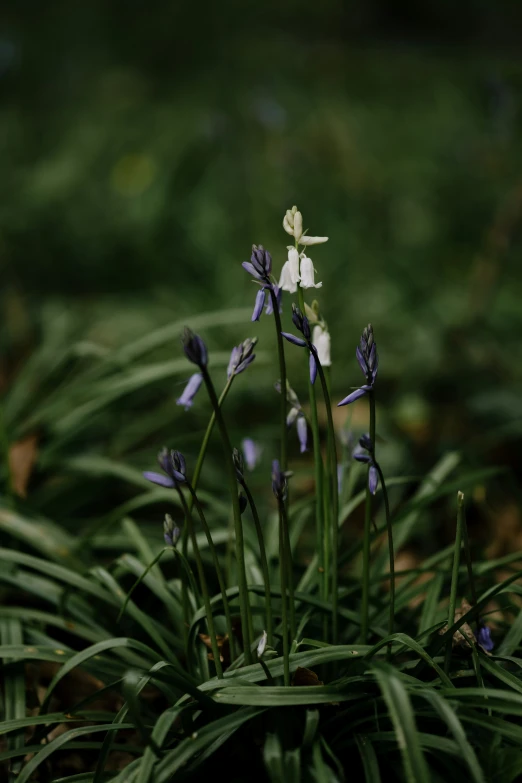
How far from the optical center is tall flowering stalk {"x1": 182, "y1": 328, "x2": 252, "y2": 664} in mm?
1128

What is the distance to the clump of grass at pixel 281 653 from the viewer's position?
1.25m

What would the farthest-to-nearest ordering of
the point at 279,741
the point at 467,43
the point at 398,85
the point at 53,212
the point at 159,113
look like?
the point at 467,43, the point at 398,85, the point at 159,113, the point at 53,212, the point at 279,741

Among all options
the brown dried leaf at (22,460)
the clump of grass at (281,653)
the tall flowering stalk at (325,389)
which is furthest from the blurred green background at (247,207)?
the tall flowering stalk at (325,389)

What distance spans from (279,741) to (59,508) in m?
1.49

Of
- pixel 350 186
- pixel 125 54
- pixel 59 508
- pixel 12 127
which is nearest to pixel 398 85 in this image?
pixel 350 186

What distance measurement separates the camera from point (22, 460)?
2.41 meters

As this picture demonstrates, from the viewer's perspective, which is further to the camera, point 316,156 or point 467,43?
point 467,43

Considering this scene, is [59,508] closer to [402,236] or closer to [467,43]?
[402,236]

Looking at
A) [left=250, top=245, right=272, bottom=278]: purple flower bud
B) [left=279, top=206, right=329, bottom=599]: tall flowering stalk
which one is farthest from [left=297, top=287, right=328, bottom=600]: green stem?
[left=250, top=245, right=272, bottom=278]: purple flower bud

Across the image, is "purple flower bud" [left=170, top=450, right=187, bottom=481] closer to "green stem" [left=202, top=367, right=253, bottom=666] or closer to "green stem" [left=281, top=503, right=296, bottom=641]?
"green stem" [left=202, top=367, right=253, bottom=666]

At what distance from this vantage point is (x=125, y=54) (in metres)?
6.27

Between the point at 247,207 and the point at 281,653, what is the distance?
362cm

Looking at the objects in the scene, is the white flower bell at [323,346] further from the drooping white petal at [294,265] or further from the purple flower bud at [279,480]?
the purple flower bud at [279,480]

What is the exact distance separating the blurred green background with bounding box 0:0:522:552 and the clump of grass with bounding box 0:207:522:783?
2.41ft
